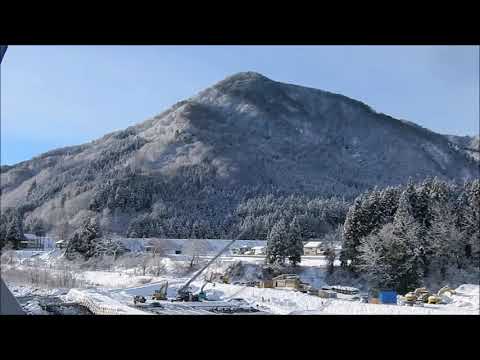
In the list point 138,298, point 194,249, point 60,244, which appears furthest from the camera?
point 194,249

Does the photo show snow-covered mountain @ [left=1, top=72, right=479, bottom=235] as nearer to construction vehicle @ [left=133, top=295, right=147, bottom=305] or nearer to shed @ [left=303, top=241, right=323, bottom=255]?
shed @ [left=303, top=241, right=323, bottom=255]

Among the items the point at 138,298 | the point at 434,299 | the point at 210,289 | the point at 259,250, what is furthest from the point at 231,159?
the point at 434,299

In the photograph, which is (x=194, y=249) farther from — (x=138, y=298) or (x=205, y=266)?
(x=138, y=298)

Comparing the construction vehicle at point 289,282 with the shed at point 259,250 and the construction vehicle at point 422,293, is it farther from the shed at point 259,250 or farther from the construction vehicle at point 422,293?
the construction vehicle at point 422,293

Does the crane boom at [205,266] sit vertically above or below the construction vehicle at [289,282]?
above

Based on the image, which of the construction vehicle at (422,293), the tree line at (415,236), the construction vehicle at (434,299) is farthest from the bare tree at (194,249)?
the construction vehicle at (434,299)
